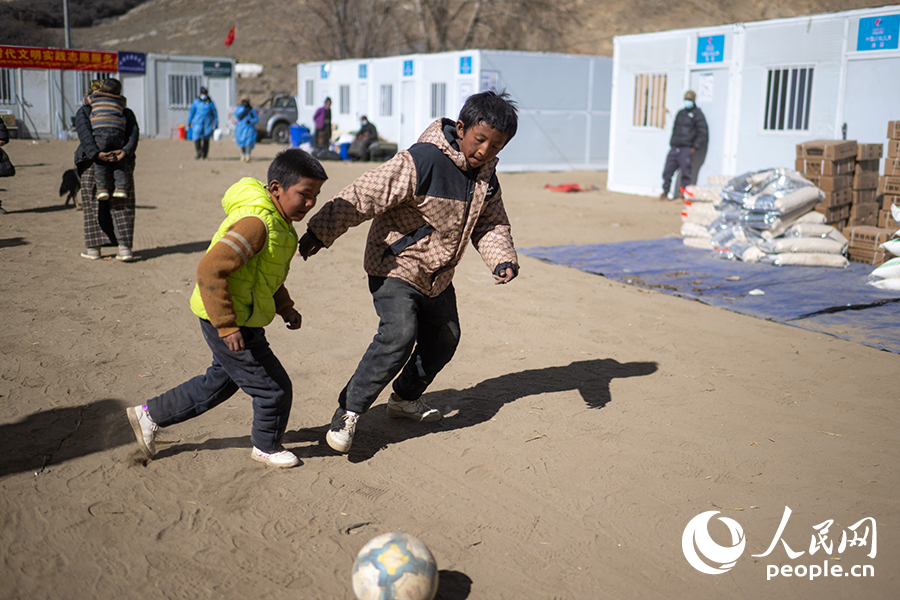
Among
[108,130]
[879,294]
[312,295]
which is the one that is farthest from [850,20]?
[108,130]

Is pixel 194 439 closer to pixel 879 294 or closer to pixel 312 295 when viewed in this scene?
pixel 312 295

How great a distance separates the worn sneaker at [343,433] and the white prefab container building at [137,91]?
23949 mm

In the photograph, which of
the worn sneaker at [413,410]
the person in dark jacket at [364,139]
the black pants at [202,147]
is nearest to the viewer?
the worn sneaker at [413,410]

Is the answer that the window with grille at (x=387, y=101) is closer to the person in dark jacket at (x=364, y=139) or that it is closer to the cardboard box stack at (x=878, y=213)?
the person in dark jacket at (x=364, y=139)

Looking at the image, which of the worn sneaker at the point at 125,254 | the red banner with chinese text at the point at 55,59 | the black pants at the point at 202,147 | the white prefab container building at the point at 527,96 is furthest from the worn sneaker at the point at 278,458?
the red banner with chinese text at the point at 55,59

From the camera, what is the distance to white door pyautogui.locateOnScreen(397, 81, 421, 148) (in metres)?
22.3

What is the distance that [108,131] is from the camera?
7.41 metres

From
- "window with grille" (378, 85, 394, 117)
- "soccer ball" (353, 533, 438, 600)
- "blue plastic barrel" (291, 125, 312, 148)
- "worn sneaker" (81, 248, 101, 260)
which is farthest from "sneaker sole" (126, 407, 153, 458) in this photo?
"blue plastic barrel" (291, 125, 312, 148)

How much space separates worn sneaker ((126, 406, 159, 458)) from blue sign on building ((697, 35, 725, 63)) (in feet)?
42.3

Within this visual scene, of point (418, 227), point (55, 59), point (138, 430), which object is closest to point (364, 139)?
point (55, 59)

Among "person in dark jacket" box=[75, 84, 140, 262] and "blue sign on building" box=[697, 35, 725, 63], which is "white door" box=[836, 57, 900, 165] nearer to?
"blue sign on building" box=[697, 35, 725, 63]

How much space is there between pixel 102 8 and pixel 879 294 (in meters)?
72.1

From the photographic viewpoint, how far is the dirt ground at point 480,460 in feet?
9.02

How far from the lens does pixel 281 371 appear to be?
3.30 m
